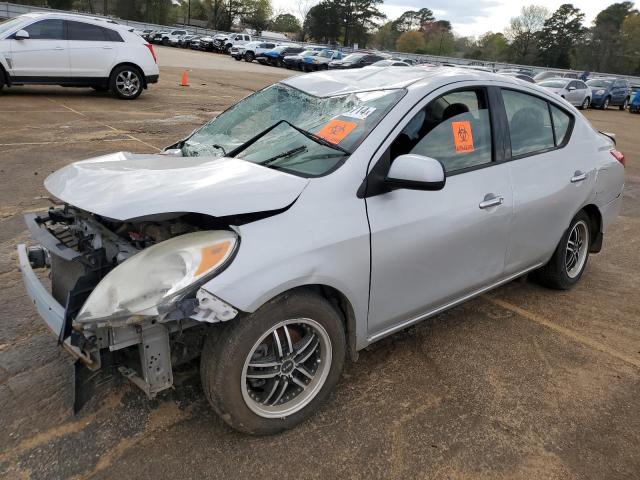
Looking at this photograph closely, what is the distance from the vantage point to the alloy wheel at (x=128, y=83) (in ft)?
42.0

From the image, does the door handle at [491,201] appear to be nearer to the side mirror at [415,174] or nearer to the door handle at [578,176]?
the side mirror at [415,174]

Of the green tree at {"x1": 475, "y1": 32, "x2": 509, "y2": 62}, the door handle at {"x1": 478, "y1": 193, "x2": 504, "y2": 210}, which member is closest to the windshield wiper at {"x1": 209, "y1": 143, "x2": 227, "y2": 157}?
the door handle at {"x1": 478, "y1": 193, "x2": 504, "y2": 210}

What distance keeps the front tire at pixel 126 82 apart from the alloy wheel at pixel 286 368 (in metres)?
12.0

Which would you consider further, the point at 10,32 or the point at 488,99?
the point at 10,32

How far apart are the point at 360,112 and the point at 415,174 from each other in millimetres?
629

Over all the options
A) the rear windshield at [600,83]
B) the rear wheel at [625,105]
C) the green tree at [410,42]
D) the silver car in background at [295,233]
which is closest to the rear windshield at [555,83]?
the rear windshield at [600,83]

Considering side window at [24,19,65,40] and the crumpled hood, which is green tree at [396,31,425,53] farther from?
the crumpled hood

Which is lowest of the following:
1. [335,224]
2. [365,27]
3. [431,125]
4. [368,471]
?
[368,471]

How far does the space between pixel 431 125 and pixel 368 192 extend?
737 mm

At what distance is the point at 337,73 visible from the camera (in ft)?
12.3

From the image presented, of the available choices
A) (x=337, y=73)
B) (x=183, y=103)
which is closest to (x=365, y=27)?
(x=183, y=103)

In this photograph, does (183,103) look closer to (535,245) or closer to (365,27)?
(535,245)

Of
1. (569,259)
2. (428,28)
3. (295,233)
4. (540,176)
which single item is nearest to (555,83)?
(569,259)

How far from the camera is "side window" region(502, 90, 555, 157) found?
3.59 m
